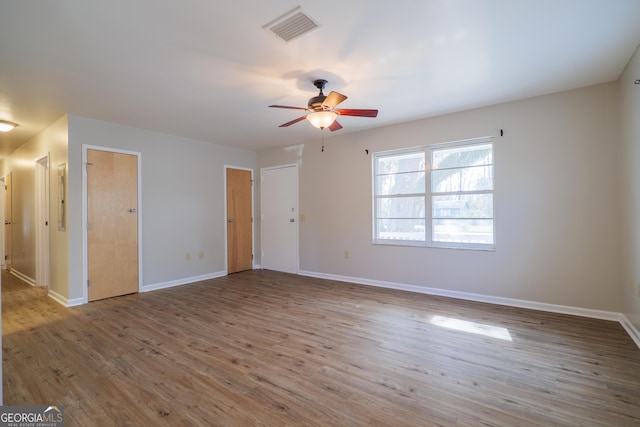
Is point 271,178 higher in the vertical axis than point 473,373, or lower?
higher

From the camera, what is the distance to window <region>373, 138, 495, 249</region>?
378 cm

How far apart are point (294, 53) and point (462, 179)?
2774mm

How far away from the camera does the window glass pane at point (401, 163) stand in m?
4.29

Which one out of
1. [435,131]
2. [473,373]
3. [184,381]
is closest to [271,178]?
[435,131]

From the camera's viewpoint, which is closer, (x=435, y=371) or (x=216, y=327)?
(x=435, y=371)

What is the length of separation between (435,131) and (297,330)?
320cm

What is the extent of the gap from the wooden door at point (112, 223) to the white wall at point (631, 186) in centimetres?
586

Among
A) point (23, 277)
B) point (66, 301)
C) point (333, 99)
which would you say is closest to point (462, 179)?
point (333, 99)

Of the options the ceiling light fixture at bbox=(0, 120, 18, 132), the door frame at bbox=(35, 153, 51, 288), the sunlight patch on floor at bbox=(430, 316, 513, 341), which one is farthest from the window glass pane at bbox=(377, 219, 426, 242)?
the ceiling light fixture at bbox=(0, 120, 18, 132)

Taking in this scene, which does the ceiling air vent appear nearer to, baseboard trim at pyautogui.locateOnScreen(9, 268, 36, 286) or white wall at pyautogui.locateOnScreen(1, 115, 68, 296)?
white wall at pyautogui.locateOnScreen(1, 115, 68, 296)

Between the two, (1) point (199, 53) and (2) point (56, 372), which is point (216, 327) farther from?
(1) point (199, 53)

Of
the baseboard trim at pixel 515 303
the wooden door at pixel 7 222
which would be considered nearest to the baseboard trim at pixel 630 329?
the baseboard trim at pixel 515 303

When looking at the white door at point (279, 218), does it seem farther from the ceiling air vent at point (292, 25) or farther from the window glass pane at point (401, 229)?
the ceiling air vent at point (292, 25)

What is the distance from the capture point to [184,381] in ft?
6.79
